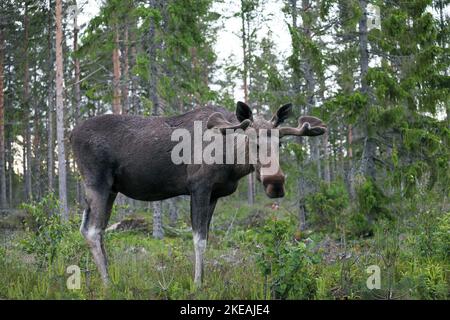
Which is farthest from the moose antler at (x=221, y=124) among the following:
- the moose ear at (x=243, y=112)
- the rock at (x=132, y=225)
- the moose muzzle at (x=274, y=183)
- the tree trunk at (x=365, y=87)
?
the rock at (x=132, y=225)

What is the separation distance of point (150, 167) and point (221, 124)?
50.1 inches

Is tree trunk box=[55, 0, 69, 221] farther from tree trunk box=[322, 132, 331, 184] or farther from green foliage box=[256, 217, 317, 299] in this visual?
green foliage box=[256, 217, 317, 299]

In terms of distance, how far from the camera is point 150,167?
21.2 ft

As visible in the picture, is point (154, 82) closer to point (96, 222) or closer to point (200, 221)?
point (96, 222)

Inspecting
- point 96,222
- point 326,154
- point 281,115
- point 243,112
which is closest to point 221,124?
point 243,112

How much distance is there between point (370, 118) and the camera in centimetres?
1096

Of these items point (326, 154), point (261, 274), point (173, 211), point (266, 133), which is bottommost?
point (173, 211)

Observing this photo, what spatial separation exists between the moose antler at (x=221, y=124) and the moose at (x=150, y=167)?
1 centimetres

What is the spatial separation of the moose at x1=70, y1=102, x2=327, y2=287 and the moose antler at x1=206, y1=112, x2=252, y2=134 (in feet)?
0.04

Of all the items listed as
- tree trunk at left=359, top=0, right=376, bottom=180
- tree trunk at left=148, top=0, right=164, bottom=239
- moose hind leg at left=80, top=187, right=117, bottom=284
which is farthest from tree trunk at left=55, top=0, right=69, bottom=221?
tree trunk at left=359, top=0, right=376, bottom=180

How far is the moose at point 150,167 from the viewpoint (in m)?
6.08

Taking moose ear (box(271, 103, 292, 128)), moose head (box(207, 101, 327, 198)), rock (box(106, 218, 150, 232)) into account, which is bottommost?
rock (box(106, 218, 150, 232))

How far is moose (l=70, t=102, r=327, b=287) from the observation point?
6.08 m

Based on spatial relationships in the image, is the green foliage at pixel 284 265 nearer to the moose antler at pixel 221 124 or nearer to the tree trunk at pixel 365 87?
the moose antler at pixel 221 124
